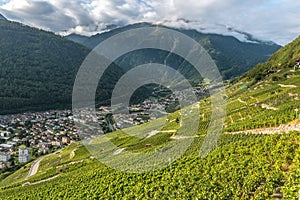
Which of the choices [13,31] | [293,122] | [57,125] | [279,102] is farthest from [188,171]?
[13,31]

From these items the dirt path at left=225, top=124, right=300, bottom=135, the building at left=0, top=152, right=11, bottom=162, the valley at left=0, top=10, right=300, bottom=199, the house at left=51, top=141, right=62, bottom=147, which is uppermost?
the dirt path at left=225, top=124, right=300, bottom=135

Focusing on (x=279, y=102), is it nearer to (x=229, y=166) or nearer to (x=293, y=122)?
(x=293, y=122)

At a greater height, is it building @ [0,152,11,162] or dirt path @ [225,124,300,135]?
dirt path @ [225,124,300,135]

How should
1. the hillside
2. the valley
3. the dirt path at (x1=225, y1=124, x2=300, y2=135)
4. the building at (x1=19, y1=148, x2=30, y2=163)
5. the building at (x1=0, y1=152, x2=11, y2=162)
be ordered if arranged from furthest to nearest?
the building at (x1=0, y1=152, x2=11, y2=162)
the building at (x1=19, y1=148, x2=30, y2=163)
the dirt path at (x1=225, y1=124, x2=300, y2=135)
the valley
the hillside

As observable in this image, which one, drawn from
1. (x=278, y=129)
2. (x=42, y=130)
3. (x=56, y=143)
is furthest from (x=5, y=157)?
(x=278, y=129)

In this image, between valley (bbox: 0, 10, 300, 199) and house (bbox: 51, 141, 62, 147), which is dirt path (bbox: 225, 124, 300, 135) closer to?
valley (bbox: 0, 10, 300, 199)

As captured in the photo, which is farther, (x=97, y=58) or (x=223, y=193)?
(x=97, y=58)

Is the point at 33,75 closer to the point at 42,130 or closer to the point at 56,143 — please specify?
the point at 42,130

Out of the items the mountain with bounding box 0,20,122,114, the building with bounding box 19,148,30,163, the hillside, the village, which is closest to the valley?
the hillside

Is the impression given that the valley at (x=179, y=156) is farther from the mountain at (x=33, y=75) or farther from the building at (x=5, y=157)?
the mountain at (x=33, y=75)
